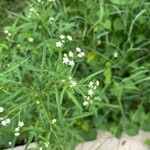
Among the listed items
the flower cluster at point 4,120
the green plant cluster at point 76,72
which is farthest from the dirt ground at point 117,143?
the flower cluster at point 4,120

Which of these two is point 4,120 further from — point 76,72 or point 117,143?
point 117,143

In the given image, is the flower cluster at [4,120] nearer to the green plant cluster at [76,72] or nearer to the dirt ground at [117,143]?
the green plant cluster at [76,72]

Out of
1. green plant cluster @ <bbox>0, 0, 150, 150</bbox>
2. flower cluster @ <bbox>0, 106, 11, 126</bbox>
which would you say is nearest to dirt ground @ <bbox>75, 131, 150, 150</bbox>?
green plant cluster @ <bbox>0, 0, 150, 150</bbox>

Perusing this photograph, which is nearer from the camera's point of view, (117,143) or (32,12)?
(32,12)

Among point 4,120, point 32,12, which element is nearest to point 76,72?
point 32,12

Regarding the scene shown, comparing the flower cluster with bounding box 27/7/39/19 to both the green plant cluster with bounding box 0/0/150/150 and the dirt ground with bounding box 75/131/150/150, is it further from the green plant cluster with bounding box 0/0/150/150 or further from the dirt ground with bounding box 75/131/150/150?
the dirt ground with bounding box 75/131/150/150

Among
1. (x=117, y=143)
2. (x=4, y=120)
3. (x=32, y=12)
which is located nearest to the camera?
(x=4, y=120)

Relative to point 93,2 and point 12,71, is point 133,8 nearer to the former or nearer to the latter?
point 93,2

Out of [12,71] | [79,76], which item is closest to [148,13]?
[79,76]

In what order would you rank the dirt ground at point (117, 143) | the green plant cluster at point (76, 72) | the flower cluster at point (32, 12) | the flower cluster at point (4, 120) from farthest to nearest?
the dirt ground at point (117, 143)
the flower cluster at point (32, 12)
the green plant cluster at point (76, 72)
the flower cluster at point (4, 120)
